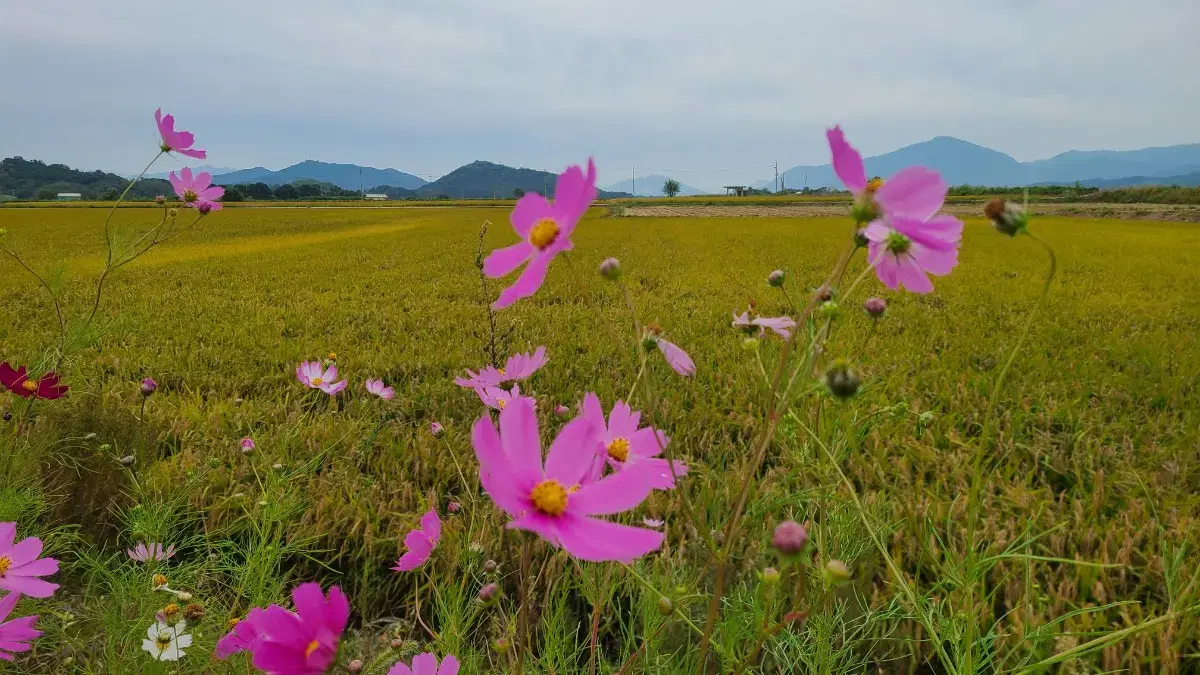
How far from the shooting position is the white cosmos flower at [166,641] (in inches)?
27.1

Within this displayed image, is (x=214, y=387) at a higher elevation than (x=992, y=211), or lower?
lower

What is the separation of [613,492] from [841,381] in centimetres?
17

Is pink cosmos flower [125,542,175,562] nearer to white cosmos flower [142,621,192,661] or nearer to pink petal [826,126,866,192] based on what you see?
white cosmos flower [142,621,192,661]

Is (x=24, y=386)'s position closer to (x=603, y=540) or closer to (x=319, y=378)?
(x=319, y=378)

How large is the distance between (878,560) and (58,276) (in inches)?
72.5


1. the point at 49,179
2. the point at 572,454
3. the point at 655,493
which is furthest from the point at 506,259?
Result: the point at 49,179

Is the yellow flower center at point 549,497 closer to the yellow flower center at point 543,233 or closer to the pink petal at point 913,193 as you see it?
the yellow flower center at point 543,233

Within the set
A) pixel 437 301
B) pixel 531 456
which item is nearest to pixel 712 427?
pixel 531 456

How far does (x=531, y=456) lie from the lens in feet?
1.23

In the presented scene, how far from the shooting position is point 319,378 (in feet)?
4.47

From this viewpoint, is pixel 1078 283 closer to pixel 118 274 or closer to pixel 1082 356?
pixel 1082 356

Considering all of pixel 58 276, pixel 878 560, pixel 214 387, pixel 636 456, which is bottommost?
pixel 878 560

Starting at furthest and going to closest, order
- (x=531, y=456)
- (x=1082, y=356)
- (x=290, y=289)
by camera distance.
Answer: (x=290, y=289) < (x=1082, y=356) < (x=531, y=456)

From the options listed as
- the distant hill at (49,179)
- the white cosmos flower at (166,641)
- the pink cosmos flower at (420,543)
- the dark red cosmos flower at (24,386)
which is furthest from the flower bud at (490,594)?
the distant hill at (49,179)
